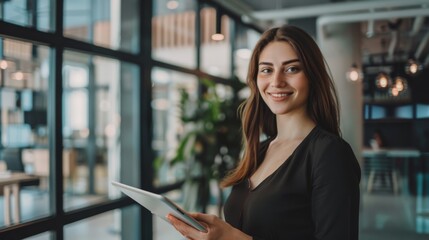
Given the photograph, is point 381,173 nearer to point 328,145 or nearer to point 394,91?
point 394,91

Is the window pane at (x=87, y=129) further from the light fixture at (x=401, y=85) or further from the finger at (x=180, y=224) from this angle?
the finger at (x=180, y=224)

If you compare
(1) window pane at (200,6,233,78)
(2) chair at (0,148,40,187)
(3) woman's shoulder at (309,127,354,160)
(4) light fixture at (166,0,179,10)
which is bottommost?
(2) chair at (0,148,40,187)

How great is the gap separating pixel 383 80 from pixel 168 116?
12.1ft

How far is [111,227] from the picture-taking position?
514 centimetres

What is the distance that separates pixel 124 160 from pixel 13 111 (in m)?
1.19

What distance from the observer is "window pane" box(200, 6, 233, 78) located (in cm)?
518

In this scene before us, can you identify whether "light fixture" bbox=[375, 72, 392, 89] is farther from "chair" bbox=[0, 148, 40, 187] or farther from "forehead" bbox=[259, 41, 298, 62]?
"chair" bbox=[0, 148, 40, 187]

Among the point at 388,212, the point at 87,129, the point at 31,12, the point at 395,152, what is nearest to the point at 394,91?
the point at 395,152

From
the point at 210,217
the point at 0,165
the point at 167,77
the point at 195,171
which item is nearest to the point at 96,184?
the point at 167,77

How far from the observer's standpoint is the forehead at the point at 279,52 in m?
1.21

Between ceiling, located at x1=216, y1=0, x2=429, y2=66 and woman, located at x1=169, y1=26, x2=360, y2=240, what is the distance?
289 centimetres

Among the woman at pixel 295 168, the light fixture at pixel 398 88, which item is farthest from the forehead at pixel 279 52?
the light fixture at pixel 398 88

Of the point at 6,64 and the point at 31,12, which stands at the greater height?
the point at 31,12

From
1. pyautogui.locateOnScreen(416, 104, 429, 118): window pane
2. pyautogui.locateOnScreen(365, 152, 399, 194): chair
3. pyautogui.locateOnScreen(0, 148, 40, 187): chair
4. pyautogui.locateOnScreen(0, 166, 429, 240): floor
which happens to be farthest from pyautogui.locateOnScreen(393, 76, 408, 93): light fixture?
pyautogui.locateOnScreen(0, 148, 40, 187): chair
